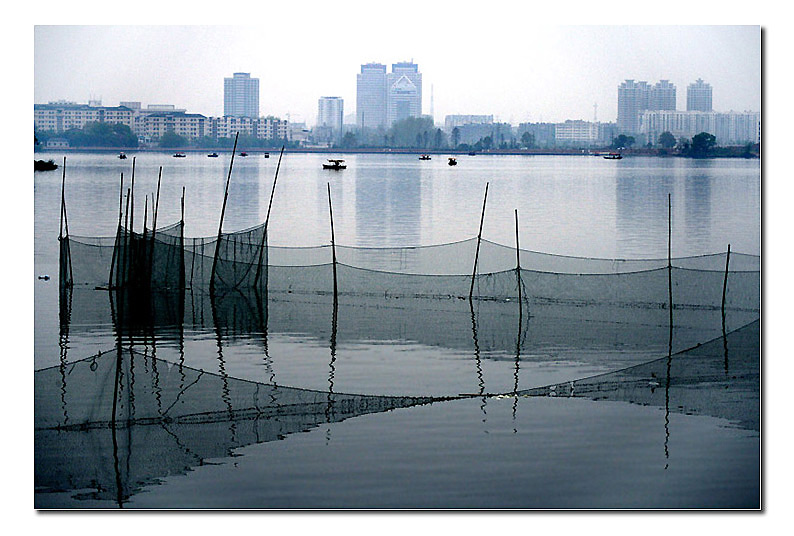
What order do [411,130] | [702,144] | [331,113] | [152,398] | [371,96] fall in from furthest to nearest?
[411,130], [331,113], [371,96], [702,144], [152,398]

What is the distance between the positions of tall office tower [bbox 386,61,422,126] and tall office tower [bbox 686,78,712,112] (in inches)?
79.3

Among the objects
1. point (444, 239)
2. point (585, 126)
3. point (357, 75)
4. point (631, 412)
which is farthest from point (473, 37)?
point (444, 239)

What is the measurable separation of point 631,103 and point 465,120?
8.54ft

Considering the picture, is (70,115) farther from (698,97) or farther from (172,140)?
(698,97)

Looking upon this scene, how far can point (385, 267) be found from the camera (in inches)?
513

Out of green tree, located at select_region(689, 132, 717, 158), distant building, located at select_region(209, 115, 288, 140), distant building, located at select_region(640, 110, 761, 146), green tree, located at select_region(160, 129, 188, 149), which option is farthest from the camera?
distant building, located at select_region(209, 115, 288, 140)

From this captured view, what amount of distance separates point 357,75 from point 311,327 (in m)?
2.22

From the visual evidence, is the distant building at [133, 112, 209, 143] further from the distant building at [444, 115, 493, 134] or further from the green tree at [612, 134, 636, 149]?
the green tree at [612, 134, 636, 149]

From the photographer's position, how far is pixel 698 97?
8.32 m

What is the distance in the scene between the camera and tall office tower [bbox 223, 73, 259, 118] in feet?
30.3

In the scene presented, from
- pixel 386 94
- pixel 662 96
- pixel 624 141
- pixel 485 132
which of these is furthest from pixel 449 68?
pixel 485 132

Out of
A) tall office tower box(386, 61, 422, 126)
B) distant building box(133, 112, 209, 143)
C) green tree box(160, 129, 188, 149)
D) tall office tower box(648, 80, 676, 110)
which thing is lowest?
green tree box(160, 129, 188, 149)

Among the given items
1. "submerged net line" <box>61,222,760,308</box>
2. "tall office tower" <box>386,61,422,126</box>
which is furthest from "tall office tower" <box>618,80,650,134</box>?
"tall office tower" <box>386,61,422,126</box>

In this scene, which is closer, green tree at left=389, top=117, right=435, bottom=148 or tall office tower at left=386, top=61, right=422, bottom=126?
tall office tower at left=386, top=61, right=422, bottom=126
